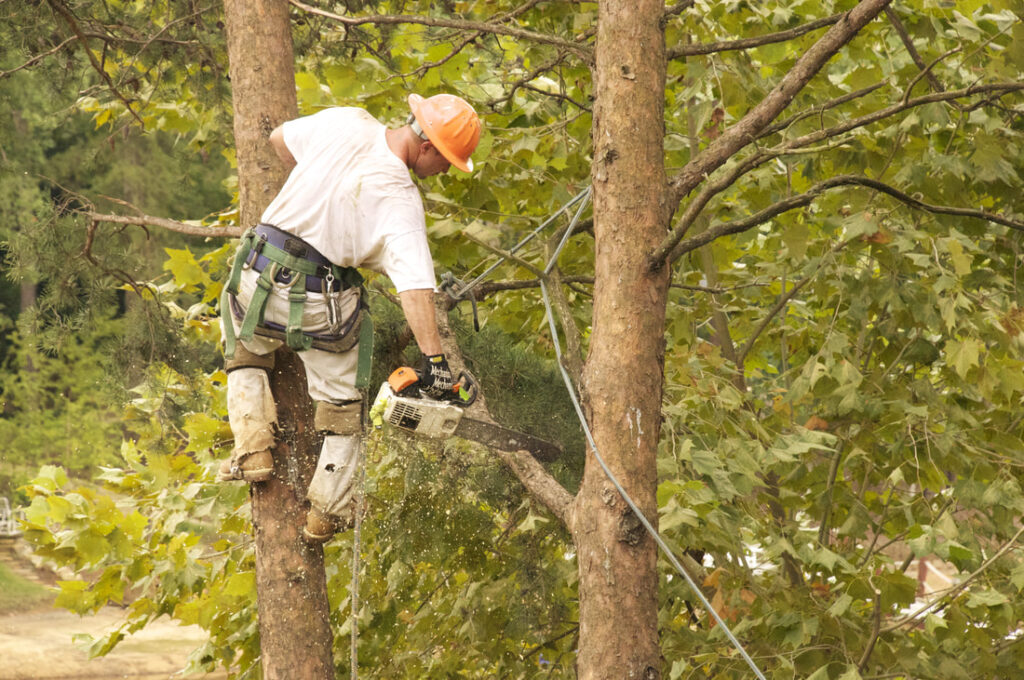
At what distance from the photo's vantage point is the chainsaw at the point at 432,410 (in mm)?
3514

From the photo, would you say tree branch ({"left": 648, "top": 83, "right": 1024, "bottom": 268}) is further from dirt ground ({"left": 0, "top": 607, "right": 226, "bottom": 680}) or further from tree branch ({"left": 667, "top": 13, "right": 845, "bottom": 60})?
dirt ground ({"left": 0, "top": 607, "right": 226, "bottom": 680})

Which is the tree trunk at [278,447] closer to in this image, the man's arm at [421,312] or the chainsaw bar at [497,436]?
the chainsaw bar at [497,436]

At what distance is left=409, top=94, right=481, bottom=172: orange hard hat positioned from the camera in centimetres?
358

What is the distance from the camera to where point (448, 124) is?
3.59m

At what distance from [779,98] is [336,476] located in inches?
82.6

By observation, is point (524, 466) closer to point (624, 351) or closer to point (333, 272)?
point (624, 351)

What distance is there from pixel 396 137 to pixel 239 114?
2.37 feet

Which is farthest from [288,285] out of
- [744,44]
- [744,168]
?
[744,44]

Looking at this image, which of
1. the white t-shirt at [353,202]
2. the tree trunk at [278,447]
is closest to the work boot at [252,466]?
the tree trunk at [278,447]

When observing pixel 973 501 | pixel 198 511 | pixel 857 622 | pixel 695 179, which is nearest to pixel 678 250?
pixel 695 179

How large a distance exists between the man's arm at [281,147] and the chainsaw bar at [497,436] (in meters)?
1.23

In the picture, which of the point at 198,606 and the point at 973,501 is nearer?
the point at 973,501

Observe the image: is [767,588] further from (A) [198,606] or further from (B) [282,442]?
(A) [198,606]

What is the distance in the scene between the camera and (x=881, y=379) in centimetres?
491
